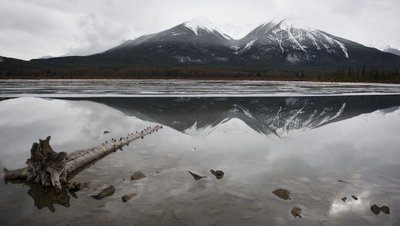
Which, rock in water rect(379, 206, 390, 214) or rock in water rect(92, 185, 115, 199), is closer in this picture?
rock in water rect(379, 206, 390, 214)

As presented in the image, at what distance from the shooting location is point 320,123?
24984 mm

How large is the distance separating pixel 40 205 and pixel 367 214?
8.42m

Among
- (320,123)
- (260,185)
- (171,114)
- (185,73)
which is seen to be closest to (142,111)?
(171,114)

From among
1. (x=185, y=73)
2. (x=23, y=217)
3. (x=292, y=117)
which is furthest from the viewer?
(x=185, y=73)

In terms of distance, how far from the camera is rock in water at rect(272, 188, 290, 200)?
10.1 meters

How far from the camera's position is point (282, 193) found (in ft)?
33.4

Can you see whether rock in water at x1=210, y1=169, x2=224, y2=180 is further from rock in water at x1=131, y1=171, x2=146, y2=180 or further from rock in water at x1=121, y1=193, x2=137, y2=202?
rock in water at x1=121, y1=193, x2=137, y2=202

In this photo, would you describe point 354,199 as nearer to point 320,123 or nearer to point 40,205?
point 40,205

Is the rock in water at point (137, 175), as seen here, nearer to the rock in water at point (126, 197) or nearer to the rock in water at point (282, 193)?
the rock in water at point (126, 197)

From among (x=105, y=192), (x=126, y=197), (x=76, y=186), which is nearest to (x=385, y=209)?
(x=126, y=197)

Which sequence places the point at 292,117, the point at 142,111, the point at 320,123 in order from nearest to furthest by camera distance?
1. the point at 320,123
2. the point at 292,117
3. the point at 142,111

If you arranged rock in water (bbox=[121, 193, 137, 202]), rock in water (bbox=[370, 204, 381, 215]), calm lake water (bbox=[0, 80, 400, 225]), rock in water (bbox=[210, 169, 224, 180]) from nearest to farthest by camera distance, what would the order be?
calm lake water (bbox=[0, 80, 400, 225])
rock in water (bbox=[370, 204, 381, 215])
rock in water (bbox=[121, 193, 137, 202])
rock in water (bbox=[210, 169, 224, 180])

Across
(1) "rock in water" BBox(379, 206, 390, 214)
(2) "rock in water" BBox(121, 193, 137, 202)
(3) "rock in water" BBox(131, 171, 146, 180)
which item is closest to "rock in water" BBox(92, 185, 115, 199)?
(2) "rock in water" BBox(121, 193, 137, 202)

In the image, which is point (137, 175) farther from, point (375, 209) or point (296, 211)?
point (375, 209)
